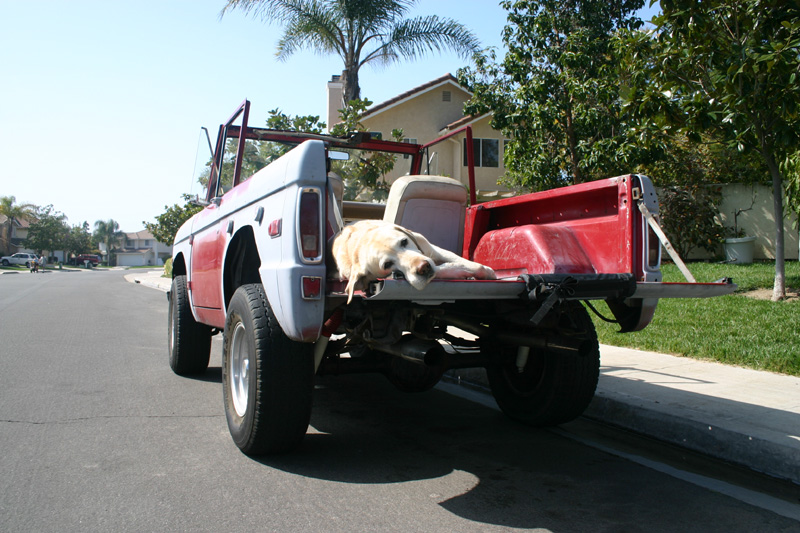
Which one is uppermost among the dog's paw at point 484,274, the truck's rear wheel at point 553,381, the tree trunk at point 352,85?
the tree trunk at point 352,85

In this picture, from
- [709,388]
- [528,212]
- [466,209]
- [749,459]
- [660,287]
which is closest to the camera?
[660,287]


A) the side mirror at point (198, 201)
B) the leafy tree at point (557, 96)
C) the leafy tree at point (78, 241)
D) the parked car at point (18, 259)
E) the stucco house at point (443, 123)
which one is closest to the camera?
the side mirror at point (198, 201)

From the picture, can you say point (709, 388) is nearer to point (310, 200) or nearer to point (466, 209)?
point (466, 209)

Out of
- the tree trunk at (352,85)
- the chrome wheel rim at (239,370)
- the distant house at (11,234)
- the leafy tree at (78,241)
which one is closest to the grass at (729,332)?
the chrome wheel rim at (239,370)

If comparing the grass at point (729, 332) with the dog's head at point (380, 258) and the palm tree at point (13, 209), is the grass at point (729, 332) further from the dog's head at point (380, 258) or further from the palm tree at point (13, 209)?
the palm tree at point (13, 209)

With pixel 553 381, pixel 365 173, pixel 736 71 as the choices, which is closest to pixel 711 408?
pixel 553 381

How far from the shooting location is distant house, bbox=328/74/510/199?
25391 millimetres

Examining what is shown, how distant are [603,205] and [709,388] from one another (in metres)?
2.41

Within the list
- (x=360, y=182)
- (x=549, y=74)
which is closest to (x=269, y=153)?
(x=360, y=182)

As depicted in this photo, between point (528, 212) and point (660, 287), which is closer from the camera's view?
point (660, 287)

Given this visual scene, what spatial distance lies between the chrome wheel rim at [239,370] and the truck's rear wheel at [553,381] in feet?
5.87

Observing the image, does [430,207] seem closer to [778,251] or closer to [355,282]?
[355,282]

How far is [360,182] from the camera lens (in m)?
7.58

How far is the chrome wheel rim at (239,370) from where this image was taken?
4.27m
